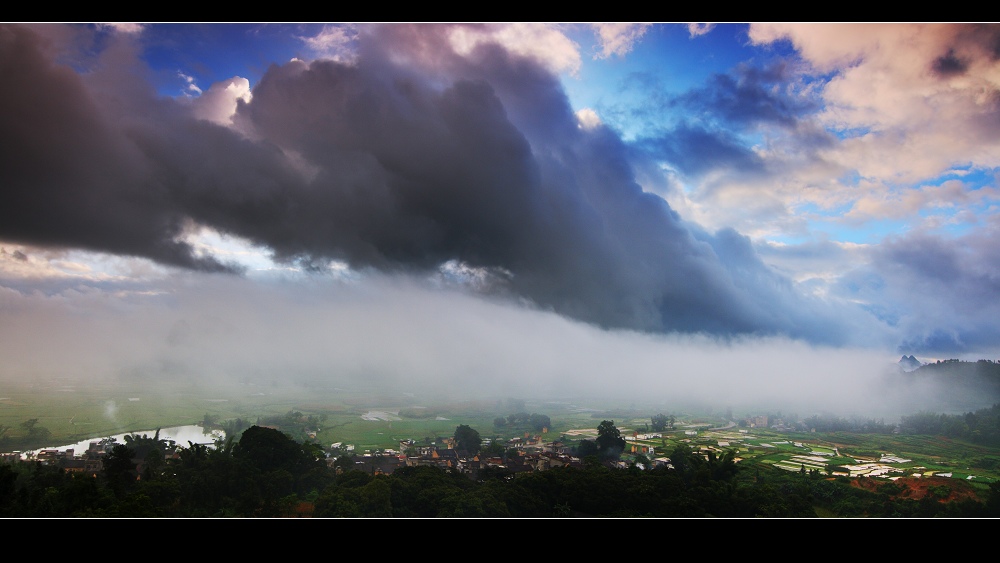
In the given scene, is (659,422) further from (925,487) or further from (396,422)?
(396,422)

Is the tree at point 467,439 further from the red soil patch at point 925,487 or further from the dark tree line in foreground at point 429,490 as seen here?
the red soil patch at point 925,487

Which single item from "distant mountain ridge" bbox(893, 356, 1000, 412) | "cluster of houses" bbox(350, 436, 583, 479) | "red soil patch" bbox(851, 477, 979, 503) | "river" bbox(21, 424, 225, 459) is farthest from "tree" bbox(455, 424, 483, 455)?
"distant mountain ridge" bbox(893, 356, 1000, 412)

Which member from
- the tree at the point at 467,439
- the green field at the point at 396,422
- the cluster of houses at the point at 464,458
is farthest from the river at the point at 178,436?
the tree at the point at 467,439

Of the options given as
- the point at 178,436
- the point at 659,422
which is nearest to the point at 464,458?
the point at 659,422

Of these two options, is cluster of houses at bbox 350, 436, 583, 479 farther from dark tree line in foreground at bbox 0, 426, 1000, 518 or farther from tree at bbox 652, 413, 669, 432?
tree at bbox 652, 413, 669, 432
